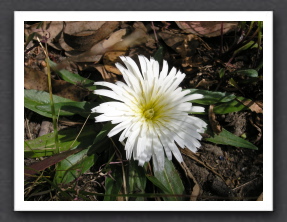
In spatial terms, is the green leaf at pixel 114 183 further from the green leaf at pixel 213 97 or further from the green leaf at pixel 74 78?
the green leaf at pixel 213 97

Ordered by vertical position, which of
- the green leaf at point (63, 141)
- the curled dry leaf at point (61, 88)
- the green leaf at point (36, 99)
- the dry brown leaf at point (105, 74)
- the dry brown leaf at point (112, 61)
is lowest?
the green leaf at point (63, 141)

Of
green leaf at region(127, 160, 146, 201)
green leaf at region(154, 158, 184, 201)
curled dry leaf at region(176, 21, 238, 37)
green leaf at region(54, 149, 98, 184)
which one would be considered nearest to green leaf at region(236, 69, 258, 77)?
curled dry leaf at region(176, 21, 238, 37)

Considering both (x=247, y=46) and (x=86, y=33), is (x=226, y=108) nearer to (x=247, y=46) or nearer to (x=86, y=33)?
(x=247, y=46)

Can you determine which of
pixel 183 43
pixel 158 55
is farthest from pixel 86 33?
pixel 183 43

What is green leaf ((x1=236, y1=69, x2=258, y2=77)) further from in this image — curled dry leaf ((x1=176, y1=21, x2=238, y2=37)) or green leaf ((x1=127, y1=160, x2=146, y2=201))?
green leaf ((x1=127, y1=160, x2=146, y2=201))

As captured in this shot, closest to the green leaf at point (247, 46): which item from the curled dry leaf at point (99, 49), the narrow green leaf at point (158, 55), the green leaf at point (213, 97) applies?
the green leaf at point (213, 97)
